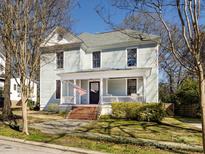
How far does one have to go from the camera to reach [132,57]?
24156 mm

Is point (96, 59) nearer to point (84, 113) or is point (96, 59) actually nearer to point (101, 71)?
point (101, 71)

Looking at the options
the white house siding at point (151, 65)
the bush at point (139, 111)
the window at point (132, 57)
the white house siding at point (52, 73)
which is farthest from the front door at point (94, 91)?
the bush at point (139, 111)

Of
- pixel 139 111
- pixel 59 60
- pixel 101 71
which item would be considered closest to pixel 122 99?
pixel 101 71

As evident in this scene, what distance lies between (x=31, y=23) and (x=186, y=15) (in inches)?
303

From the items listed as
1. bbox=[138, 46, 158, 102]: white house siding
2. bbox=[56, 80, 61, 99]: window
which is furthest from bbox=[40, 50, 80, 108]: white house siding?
bbox=[138, 46, 158, 102]: white house siding

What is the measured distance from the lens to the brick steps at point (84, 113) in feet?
63.8

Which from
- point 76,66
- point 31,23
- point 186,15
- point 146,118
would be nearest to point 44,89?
point 76,66

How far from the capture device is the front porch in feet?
72.6

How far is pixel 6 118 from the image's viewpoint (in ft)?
55.5

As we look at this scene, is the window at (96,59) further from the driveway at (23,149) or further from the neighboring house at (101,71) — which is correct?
the driveway at (23,149)

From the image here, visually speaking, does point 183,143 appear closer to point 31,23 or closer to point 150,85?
point 31,23

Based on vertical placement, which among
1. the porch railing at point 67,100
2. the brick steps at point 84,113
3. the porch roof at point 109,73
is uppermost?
the porch roof at point 109,73

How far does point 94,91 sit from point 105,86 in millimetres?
1360

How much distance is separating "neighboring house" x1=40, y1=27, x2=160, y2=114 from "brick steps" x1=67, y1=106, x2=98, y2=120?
104 centimetres
